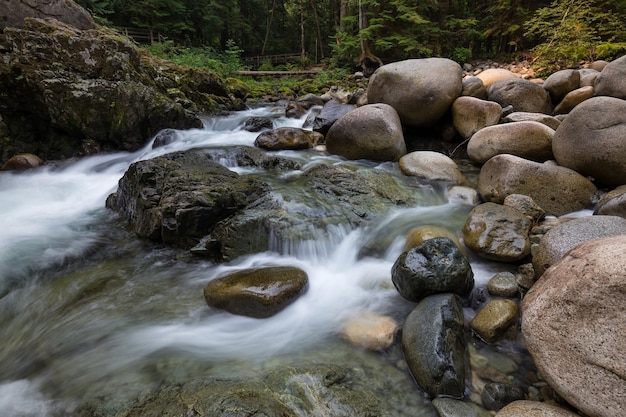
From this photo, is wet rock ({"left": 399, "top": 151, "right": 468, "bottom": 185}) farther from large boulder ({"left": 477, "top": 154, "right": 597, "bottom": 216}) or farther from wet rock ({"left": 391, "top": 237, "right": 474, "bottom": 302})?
wet rock ({"left": 391, "top": 237, "right": 474, "bottom": 302})

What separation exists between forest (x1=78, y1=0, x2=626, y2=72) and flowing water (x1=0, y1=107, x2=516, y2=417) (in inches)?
375

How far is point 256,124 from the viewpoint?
9047 millimetres

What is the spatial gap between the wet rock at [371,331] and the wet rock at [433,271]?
1.17ft

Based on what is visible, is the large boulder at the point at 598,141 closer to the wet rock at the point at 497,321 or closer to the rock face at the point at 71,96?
the wet rock at the point at 497,321

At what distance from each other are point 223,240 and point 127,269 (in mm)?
1110

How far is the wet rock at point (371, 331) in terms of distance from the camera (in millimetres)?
2666

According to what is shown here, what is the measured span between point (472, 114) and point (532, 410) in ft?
18.3

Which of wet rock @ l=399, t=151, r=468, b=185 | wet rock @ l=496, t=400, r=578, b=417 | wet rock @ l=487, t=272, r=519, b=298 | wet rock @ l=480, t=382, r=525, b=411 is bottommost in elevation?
wet rock @ l=480, t=382, r=525, b=411

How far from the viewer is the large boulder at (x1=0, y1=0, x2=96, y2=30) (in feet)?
23.7

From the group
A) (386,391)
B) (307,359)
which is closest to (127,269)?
(307,359)

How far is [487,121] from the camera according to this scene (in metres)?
6.18

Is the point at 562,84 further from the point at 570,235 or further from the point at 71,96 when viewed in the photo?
the point at 71,96

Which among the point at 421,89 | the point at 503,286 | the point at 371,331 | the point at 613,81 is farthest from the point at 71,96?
the point at 613,81

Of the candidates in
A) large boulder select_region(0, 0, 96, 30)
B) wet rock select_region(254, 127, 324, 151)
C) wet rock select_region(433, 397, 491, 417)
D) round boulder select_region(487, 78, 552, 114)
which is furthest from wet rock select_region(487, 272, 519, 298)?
large boulder select_region(0, 0, 96, 30)
